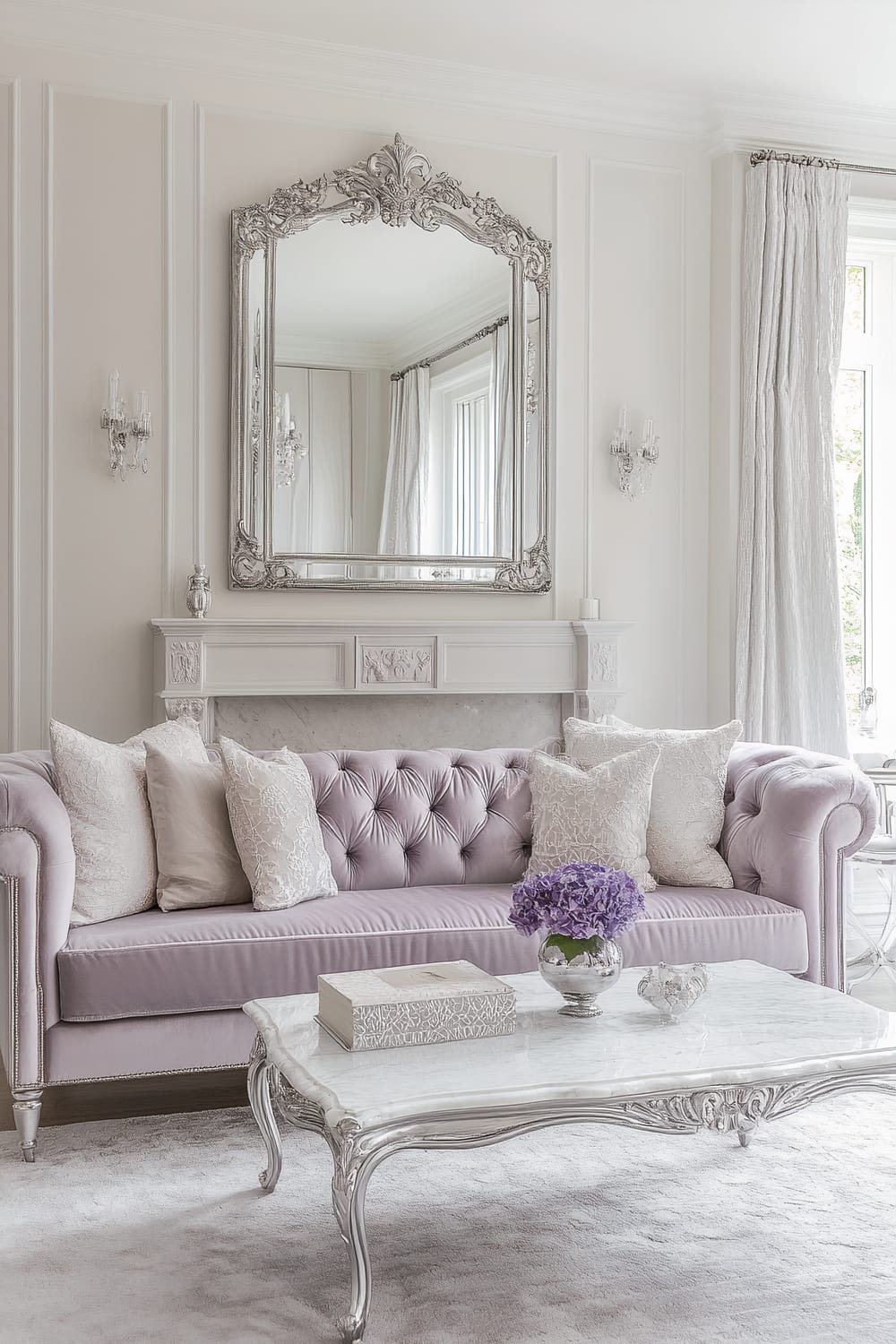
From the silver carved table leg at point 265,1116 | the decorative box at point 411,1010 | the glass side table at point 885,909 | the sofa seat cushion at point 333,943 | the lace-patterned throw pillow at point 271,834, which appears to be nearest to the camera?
the decorative box at point 411,1010

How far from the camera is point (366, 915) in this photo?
3.01 metres

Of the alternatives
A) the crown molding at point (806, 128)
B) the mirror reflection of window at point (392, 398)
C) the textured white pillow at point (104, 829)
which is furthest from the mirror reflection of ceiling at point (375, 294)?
the textured white pillow at point (104, 829)

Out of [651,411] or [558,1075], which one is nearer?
[558,1075]

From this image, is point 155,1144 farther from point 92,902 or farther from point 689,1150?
point 689,1150

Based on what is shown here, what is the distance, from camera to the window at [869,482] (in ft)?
18.0

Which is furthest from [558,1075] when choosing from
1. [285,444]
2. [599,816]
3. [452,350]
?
[452,350]

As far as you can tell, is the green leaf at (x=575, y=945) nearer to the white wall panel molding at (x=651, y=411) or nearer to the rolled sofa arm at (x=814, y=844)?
the rolled sofa arm at (x=814, y=844)

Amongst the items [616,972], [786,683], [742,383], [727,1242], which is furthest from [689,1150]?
[742,383]

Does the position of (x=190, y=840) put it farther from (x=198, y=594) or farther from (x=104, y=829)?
(x=198, y=594)

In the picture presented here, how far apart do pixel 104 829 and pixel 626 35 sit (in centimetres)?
329

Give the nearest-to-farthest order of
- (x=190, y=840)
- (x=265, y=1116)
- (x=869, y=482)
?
(x=265, y=1116) → (x=190, y=840) → (x=869, y=482)

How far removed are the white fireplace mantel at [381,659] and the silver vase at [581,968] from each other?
227cm

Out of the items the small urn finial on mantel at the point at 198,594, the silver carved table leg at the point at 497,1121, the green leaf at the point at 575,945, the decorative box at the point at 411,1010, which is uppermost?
the small urn finial on mantel at the point at 198,594

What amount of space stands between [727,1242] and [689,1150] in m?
0.44
